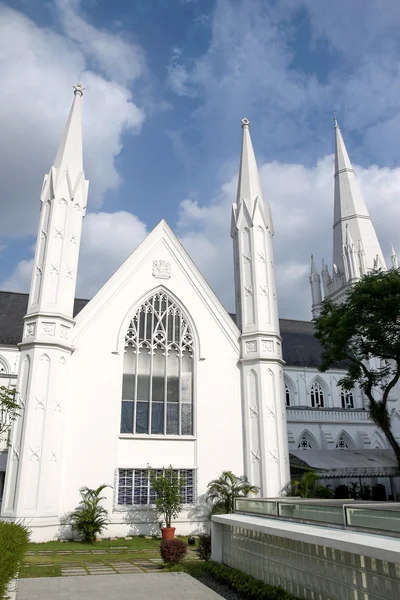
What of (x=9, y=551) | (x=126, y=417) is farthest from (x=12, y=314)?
(x=9, y=551)

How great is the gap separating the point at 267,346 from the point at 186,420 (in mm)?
5229

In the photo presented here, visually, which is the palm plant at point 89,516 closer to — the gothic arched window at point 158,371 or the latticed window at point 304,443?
the gothic arched window at point 158,371

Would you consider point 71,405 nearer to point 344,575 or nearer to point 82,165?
point 82,165

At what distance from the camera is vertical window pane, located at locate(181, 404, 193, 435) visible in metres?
21.6

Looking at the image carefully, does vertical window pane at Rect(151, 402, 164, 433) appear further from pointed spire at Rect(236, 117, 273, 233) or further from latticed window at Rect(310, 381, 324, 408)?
latticed window at Rect(310, 381, 324, 408)

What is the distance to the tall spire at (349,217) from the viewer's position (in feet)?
157

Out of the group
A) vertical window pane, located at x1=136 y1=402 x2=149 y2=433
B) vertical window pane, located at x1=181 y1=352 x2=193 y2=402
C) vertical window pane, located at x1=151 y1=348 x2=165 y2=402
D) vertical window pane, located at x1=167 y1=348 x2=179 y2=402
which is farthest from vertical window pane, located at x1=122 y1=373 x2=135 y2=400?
vertical window pane, located at x1=181 y1=352 x2=193 y2=402

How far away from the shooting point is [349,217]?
164ft

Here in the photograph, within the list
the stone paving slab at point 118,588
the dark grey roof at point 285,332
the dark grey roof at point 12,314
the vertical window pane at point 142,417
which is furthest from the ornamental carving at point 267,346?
the dark grey roof at point 12,314

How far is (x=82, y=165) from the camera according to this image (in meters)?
24.4

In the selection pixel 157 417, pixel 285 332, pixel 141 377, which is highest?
pixel 285 332

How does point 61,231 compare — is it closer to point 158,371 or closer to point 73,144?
point 73,144

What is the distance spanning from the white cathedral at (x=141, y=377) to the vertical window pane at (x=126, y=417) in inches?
1.8

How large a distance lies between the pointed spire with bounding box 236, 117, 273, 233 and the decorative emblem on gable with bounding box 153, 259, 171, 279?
17.7ft
